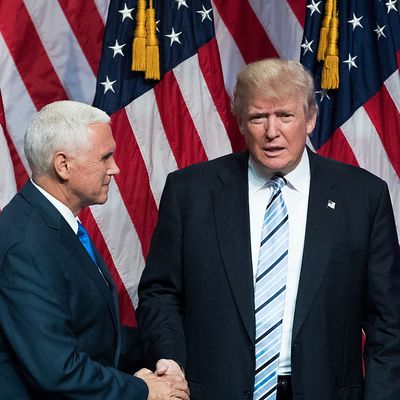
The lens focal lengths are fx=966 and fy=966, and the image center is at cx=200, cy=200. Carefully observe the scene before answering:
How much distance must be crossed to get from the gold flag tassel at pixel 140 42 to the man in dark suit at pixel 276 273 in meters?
1.03

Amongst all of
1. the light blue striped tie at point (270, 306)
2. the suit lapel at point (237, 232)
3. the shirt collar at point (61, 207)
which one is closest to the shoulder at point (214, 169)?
the suit lapel at point (237, 232)

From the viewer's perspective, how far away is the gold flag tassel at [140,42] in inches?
150

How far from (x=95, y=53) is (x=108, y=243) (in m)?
0.83

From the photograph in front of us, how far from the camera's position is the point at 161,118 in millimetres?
4012

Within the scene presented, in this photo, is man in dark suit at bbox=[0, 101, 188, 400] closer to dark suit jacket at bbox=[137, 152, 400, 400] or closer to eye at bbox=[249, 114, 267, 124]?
dark suit jacket at bbox=[137, 152, 400, 400]

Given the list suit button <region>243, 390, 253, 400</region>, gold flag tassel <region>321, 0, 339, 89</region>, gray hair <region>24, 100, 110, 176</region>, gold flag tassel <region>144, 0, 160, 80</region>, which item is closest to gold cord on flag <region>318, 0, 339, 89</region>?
gold flag tassel <region>321, 0, 339, 89</region>

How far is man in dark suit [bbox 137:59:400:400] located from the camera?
2.71m

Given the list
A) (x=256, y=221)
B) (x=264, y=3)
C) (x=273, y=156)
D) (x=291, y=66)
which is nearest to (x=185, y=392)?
(x=256, y=221)

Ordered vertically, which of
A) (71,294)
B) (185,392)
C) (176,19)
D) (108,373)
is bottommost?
(185,392)

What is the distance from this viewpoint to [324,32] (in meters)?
3.90

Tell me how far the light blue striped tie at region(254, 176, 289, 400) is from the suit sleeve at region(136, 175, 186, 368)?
24cm

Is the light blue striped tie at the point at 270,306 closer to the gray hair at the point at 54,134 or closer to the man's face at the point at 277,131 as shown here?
the man's face at the point at 277,131

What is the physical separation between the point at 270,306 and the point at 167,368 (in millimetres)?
335

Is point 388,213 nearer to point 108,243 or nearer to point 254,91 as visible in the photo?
point 254,91
